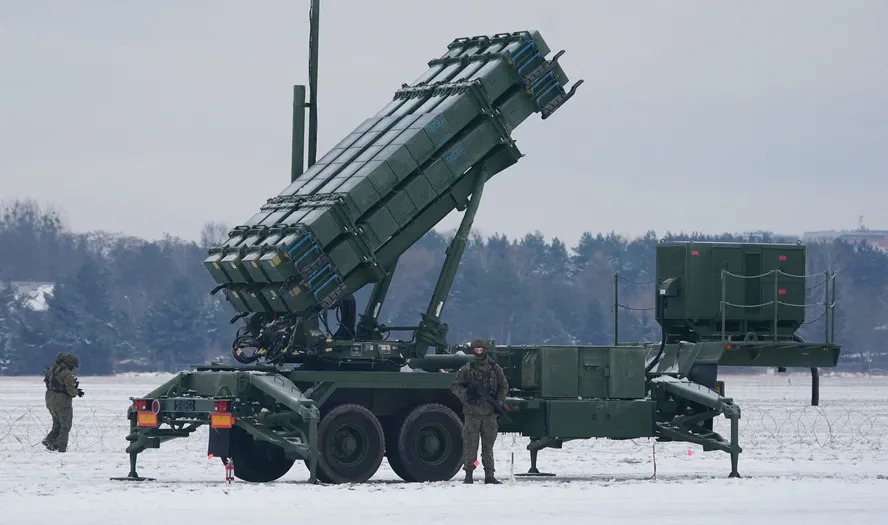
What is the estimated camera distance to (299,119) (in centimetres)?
2541

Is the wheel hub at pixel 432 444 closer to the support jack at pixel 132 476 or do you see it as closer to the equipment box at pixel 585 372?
the equipment box at pixel 585 372

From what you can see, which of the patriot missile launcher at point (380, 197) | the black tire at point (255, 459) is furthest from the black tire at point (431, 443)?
the black tire at point (255, 459)

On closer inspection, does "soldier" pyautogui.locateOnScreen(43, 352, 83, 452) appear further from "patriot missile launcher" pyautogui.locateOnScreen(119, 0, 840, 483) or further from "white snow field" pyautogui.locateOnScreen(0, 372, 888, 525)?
"patriot missile launcher" pyautogui.locateOnScreen(119, 0, 840, 483)

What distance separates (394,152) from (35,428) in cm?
1418

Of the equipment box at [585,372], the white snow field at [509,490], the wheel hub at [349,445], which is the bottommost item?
the white snow field at [509,490]

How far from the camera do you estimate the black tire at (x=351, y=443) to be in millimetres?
21969

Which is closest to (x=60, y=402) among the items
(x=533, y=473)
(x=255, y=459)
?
(x=255, y=459)

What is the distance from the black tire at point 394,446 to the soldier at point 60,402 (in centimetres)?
631

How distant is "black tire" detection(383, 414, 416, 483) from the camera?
22.7m

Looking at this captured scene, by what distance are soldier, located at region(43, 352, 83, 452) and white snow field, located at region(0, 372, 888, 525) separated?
0.39m

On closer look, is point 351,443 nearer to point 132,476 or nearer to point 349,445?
point 349,445

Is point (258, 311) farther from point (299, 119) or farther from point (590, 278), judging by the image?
point (590, 278)

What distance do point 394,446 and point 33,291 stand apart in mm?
103083

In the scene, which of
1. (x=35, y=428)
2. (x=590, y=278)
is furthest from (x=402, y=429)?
(x=590, y=278)
